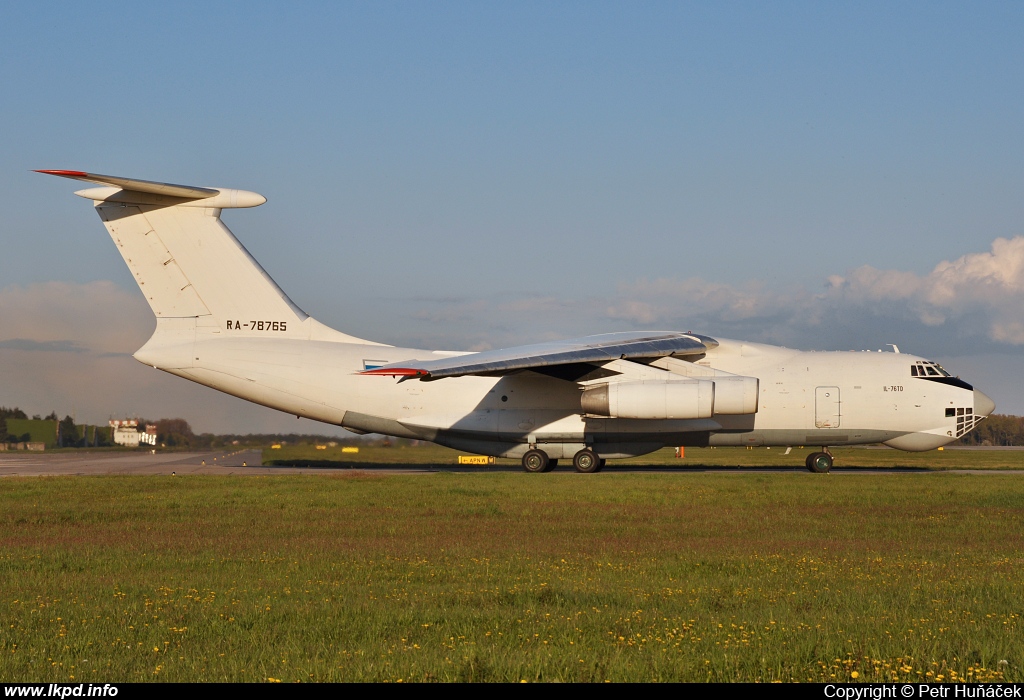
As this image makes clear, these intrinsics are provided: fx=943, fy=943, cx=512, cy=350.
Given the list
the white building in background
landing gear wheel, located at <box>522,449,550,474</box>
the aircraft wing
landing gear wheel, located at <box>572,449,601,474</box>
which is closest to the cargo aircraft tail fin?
the aircraft wing

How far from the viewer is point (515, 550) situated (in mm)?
10875

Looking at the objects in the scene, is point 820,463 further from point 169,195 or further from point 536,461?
point 169,195

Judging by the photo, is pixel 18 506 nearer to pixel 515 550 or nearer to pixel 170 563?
pixel 170 563

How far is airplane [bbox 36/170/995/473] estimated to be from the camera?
934 inches

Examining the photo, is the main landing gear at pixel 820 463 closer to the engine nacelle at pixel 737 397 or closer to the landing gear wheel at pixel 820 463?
the landing gear wheel at pixel 820 463

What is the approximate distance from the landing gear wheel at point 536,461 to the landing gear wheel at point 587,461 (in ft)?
2.69

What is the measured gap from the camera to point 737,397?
22.2m

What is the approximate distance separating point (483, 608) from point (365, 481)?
1244 cm

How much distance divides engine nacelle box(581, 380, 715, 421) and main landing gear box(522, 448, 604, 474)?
208 cm

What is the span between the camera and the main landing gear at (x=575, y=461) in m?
24.2

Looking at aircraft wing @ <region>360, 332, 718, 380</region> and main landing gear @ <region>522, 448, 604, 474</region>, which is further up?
aircraft wing @ <region>360, 332, 718, 380</region>

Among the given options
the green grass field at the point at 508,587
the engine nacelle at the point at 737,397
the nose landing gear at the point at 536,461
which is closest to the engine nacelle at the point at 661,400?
the engine nacelle at the point at 737,397

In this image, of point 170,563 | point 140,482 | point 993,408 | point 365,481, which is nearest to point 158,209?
point 140,482

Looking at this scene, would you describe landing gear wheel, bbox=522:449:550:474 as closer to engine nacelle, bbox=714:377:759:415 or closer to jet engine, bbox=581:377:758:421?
jet engine, bbox=581:377:758:421
